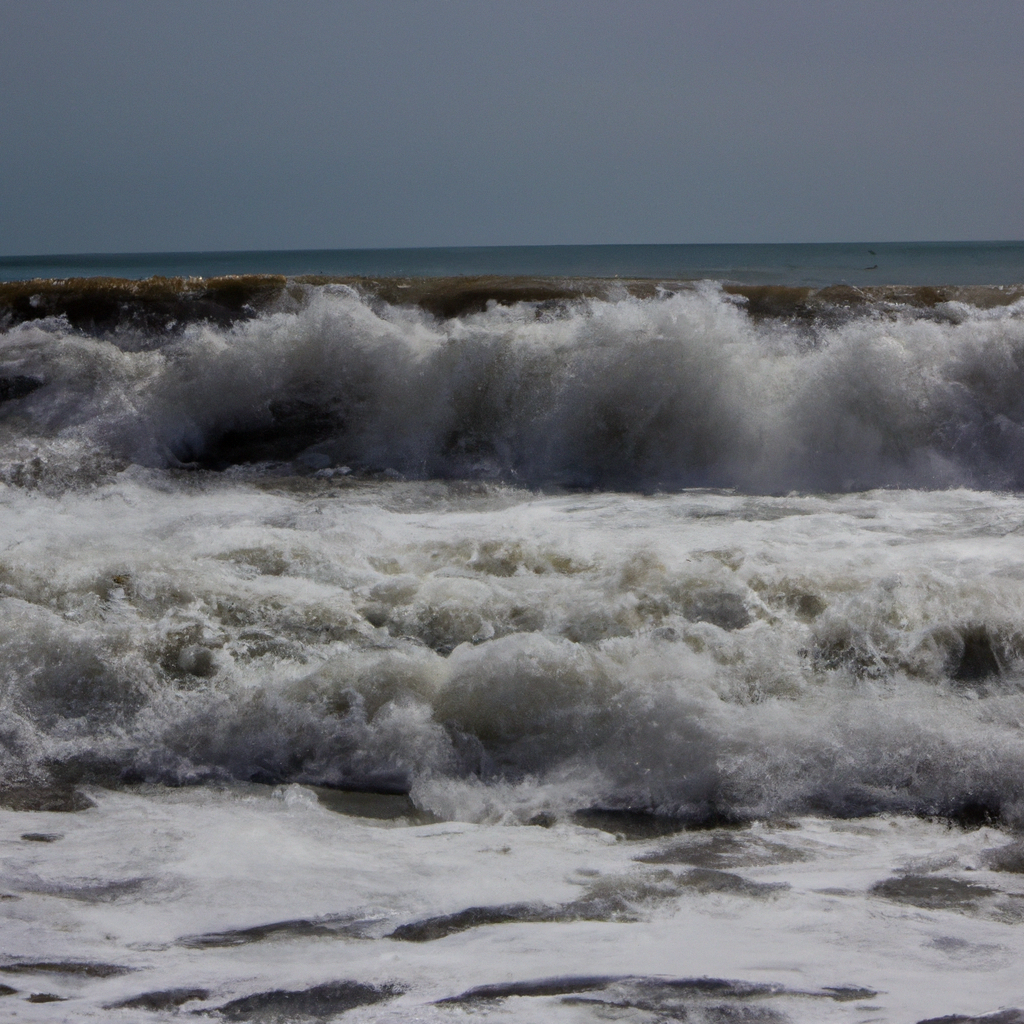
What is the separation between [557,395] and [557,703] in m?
4.36

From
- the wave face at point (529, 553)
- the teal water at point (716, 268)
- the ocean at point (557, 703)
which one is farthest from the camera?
the teal water at point (716, 268)

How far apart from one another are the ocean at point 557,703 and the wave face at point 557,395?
32 millimetres

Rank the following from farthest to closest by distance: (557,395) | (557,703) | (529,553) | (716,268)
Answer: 1. (716,268)
2. (557,395)
3. (529,553)
4. (557,703)

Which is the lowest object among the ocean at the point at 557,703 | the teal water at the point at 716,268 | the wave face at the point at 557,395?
the ocean at the point at 557,703

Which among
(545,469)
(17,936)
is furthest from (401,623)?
(545,469)

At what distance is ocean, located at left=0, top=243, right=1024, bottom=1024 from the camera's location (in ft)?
7.48

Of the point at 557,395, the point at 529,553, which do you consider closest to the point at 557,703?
the point at 529,553

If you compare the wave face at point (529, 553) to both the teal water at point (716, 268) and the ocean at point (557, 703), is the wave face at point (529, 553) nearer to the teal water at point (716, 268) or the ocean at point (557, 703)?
the ocean at point (557, 703)

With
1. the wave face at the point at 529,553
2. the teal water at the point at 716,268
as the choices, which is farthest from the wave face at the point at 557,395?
the teal water at the point at 716,268

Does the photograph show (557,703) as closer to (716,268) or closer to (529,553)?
(529,553)


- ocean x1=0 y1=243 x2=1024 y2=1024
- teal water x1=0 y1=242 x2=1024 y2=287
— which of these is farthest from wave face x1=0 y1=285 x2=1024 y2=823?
teal water x1=0 y1=242 x2=1024 y2=287

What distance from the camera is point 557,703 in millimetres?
3439

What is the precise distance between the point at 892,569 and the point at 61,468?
5.28m

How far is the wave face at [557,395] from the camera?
6969mm
